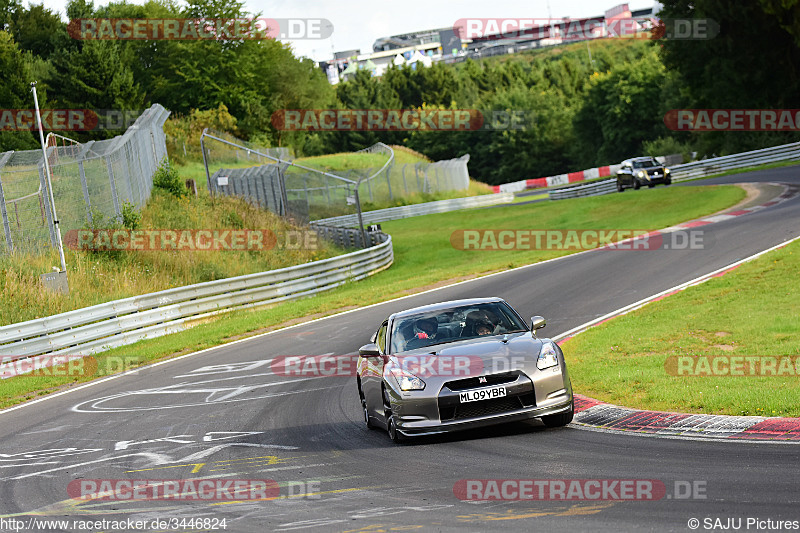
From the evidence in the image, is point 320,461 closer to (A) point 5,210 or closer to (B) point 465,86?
(A) point 5,210

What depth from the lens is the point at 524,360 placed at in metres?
9.47

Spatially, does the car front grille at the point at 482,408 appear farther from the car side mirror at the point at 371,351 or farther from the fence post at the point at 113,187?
the fence post at the point at 113,187

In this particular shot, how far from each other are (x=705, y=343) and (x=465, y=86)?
112 meters

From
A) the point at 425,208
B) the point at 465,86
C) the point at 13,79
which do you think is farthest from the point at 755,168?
the point at 465,86

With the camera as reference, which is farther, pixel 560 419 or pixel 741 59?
pixel 741 59

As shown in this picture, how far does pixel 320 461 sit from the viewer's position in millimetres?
9133

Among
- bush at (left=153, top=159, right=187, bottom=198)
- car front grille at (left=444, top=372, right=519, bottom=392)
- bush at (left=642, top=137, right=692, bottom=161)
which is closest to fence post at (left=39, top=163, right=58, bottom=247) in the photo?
bush at (left=153, top=159, right=187, bottom=198)

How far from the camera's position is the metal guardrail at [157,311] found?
1947 centimetres

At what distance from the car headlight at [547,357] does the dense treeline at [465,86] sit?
137ft

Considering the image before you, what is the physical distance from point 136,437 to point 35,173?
1424cm

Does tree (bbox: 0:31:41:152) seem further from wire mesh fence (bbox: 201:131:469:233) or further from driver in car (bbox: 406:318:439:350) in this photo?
driver in car (bbox: 406:318:439:350)

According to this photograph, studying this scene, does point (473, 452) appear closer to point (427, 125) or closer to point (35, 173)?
point (35, 173)

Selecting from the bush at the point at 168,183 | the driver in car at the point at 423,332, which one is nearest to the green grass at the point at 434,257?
the bush at the point at 168,183

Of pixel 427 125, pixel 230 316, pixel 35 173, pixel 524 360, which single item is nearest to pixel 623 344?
pixel 524 360
